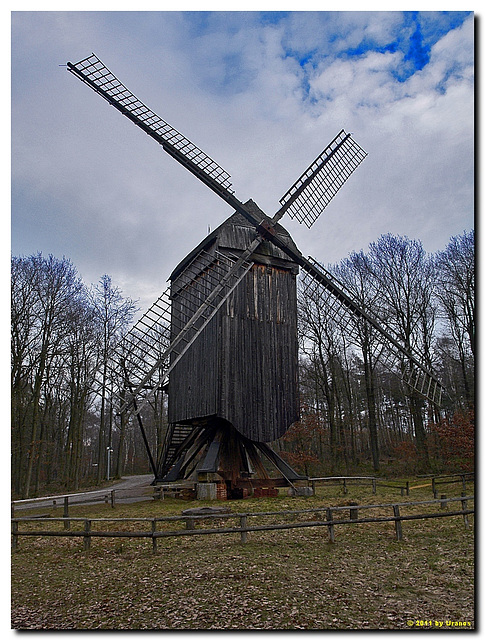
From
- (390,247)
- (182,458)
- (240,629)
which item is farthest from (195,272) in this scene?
(390,247)

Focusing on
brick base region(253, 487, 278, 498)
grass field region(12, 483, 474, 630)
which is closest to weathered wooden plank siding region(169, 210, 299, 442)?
brick base region(253, 487, 278, 498)

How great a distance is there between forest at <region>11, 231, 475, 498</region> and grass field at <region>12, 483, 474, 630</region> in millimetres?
9841

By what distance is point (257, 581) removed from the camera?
6828 mm

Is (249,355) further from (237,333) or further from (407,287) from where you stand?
(407,287)

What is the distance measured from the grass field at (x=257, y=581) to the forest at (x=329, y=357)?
9.84 m

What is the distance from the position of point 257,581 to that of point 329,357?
77.8 ft

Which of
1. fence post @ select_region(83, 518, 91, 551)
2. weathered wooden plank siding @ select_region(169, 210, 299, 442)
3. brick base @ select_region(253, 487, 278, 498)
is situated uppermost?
weathered wooden plank siding @ select_region(169, 210, 299, 442)

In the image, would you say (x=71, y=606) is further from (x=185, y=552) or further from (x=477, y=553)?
(x=477, y=553)

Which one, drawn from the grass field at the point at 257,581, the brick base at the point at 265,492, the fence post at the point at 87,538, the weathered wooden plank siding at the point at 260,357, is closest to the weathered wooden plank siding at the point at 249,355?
the weathered wooden plank siding at the point at 260,357

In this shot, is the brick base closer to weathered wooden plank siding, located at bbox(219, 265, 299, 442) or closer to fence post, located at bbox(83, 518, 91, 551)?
weathered wooden plank siding, located at bbox(219, 265, 299, 442)

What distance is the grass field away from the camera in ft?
17.8

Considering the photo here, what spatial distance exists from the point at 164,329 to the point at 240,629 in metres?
10.4

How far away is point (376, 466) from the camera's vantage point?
27.2 m

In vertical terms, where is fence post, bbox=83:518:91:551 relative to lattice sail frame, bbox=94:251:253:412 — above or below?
below
